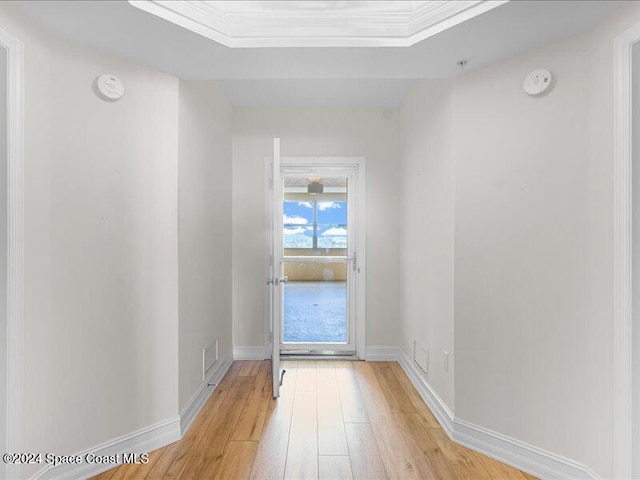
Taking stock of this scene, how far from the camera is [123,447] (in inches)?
79.0

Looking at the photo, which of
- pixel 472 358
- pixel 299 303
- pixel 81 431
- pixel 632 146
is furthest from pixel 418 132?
pixel 81 431

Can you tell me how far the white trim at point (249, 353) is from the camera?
358 centimetres

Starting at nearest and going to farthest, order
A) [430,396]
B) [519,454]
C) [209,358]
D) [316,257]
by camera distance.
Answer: [519,454] < [430,396] < [209,358] < [316,257]

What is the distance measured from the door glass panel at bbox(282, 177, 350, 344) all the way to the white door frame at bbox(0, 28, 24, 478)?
7.46 ft

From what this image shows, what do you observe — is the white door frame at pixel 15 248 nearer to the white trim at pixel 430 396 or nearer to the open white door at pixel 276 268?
the open white door at pixel 276 268

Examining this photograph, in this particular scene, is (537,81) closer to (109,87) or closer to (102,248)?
(109,87)

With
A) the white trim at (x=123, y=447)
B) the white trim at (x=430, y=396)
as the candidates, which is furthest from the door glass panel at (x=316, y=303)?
the white trim at (x=123, y=447)

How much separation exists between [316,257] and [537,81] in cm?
237

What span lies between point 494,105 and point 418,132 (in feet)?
2.95

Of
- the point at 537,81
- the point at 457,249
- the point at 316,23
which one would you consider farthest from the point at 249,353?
the point at 537,81

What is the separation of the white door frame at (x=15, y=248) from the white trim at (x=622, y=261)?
2.59 meters

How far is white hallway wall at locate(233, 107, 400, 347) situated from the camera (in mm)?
3561

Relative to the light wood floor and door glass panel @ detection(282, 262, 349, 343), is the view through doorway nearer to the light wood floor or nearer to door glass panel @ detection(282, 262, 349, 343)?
door glass panel @ detection(282, 262, 349, 343)

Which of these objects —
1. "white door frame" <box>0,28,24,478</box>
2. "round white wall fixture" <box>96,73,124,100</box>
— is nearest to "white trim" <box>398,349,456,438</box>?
"white door frame" <box>0,28,24,478</box>
